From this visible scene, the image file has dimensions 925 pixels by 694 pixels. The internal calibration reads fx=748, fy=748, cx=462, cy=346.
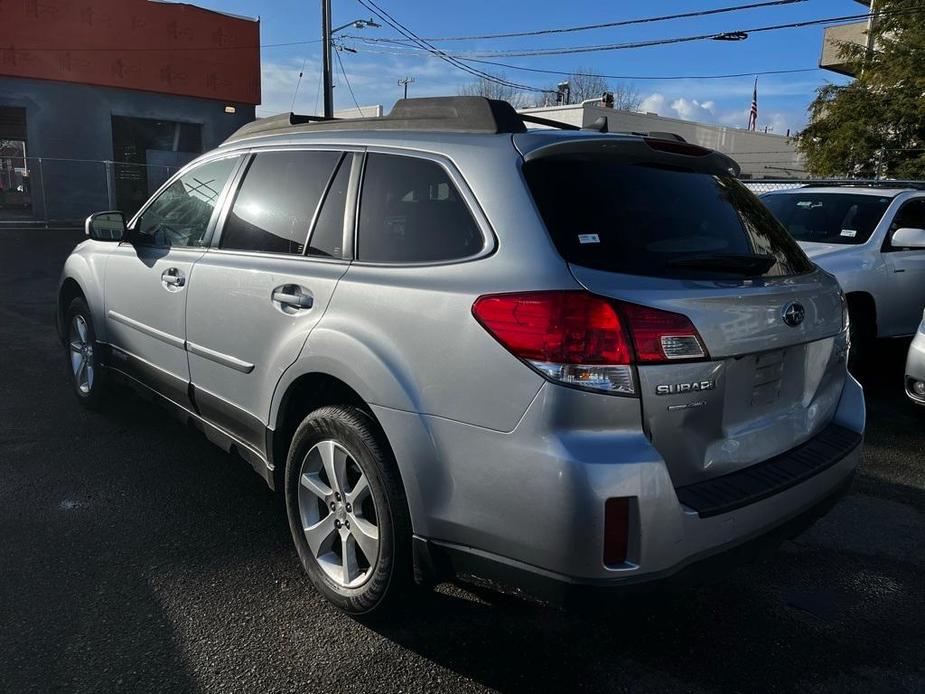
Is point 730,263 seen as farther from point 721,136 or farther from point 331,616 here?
point 721,136

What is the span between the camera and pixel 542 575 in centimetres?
220

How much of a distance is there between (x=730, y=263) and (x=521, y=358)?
0.86 metres

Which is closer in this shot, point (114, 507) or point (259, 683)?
point (259, 683)

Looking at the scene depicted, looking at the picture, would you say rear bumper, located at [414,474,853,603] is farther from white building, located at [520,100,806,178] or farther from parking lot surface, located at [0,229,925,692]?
white building, located at [520,100,806,178]

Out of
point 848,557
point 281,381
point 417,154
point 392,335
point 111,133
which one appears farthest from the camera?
point 111,133

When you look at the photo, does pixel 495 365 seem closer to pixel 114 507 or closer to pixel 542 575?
pixel 542 575

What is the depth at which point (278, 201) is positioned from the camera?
3410 mm

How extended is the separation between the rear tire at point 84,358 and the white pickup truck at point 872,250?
18.7ft

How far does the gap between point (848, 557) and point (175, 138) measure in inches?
986

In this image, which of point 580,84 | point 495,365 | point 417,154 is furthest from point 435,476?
point 580,84

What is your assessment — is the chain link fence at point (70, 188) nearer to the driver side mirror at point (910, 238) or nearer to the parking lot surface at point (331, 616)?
the parking lot surface at point (331, 616)

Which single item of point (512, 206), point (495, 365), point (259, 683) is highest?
point (512, 206)

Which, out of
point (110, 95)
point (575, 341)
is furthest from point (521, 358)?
point (110, 95)

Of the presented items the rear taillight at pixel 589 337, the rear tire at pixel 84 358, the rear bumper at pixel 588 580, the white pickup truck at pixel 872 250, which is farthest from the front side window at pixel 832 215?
the rear tire at pixel 84 358
